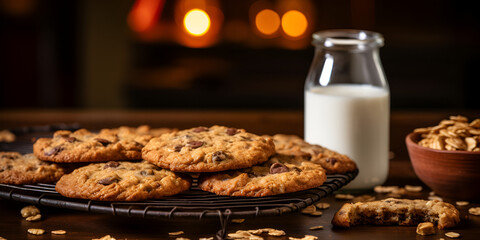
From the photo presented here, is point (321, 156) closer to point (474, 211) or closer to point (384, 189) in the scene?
point (384, 189)

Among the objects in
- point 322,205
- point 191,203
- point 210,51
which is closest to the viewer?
point 191,203

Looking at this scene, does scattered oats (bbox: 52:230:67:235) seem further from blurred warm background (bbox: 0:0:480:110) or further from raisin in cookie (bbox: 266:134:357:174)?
blurred warm background (bbox: 0:0:480:110)

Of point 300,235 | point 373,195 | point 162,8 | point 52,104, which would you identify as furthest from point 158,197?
point 52,104

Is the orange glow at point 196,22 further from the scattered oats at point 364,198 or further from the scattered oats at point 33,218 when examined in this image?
the scattered oats at point 33,218

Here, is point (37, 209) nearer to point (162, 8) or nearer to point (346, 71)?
point (346, 71)

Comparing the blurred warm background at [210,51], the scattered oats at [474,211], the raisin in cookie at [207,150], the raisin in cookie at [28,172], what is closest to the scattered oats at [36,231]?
the raisin in cookie at [28,172]

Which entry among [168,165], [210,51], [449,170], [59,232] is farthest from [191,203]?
[210,51]
